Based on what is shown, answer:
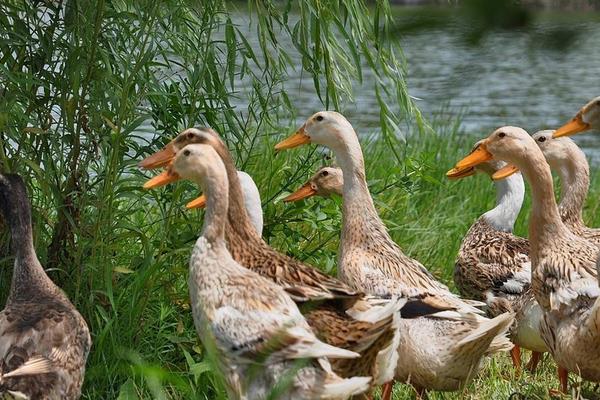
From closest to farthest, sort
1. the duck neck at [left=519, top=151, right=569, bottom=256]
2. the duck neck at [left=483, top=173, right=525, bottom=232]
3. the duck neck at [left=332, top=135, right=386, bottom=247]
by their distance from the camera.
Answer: the duck neck at [left=519, top=151, right=569, bottom=256] → the duck neck at [left=332, top=135, right=386, bottom=247] → the duck neck at [left=483, top=173, right=525, bottom=232]

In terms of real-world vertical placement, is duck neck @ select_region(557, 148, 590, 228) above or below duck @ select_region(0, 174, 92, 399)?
below

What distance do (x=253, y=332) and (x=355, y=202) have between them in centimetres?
173

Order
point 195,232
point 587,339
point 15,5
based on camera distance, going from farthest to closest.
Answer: point 195,232
point 15,5
point 587,339

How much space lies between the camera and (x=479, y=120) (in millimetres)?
11078

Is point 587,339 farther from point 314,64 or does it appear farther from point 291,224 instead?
point 291,224

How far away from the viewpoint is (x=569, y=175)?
6.77 m

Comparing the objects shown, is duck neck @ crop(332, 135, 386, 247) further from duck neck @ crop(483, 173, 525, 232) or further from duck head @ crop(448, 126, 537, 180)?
duck neck @ crop(483, 173, 525, 232)

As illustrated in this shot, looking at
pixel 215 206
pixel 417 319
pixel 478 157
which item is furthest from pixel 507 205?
pixel 215 206

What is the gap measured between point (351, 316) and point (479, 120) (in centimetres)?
741

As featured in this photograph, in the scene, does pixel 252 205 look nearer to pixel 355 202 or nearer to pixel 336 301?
pixel 355 202

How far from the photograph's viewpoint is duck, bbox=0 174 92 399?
3889mm

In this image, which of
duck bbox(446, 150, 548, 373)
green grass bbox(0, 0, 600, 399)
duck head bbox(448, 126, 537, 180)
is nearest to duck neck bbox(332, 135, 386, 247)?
green grass bbox(0, 0, 600, 399)

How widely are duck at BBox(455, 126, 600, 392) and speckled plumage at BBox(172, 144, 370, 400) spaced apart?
4.38ft

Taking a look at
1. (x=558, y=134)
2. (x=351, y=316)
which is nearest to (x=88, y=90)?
(x=351, y=316)
